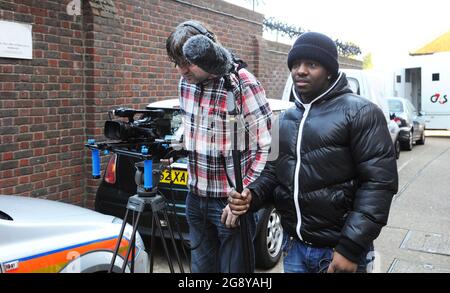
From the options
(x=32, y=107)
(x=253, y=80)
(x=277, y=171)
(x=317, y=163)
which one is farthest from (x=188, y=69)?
(x=32, y=107)

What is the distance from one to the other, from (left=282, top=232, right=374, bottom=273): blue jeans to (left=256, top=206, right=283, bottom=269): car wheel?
202 cm

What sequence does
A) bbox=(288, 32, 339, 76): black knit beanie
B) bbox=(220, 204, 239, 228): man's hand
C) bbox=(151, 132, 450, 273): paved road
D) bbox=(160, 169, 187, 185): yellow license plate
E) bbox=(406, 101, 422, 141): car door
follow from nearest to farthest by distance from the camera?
bbox=(288, 32, 339, 76): black knit beanie → bbox=(220, 204, 239, 228): man's hand → bbox=(160, 169, 187, 185): yellow license plate → bbox=(151, 132, 450, 273): paved road → bbox=(406, 101, 422, 141): car door

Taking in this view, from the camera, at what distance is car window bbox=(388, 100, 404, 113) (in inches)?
512

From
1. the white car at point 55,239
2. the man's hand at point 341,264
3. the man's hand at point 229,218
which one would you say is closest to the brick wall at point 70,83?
the white car at point 55,239

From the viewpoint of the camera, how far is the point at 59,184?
5668mm

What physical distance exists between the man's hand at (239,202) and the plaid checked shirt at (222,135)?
23cm

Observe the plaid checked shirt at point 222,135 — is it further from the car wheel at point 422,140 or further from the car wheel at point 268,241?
the car wheel at point 422,140

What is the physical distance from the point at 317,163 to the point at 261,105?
2.02 ft

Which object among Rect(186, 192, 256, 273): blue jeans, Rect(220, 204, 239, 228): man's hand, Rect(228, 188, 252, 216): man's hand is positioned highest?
Rect(228, 188, 252, 216): man's hand

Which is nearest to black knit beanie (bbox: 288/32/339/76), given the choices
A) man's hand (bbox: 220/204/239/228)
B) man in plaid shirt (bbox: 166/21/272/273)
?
man in plaid shirt (bbox: 166/21/272/273)

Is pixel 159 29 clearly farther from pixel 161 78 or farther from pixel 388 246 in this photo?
pixel 388 246

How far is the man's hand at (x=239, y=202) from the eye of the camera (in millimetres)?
2205

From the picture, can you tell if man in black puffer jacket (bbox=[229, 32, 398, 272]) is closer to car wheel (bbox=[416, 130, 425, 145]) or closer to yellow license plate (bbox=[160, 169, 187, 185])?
yellow license plate (bbox=[160, 169, 187, 185])
